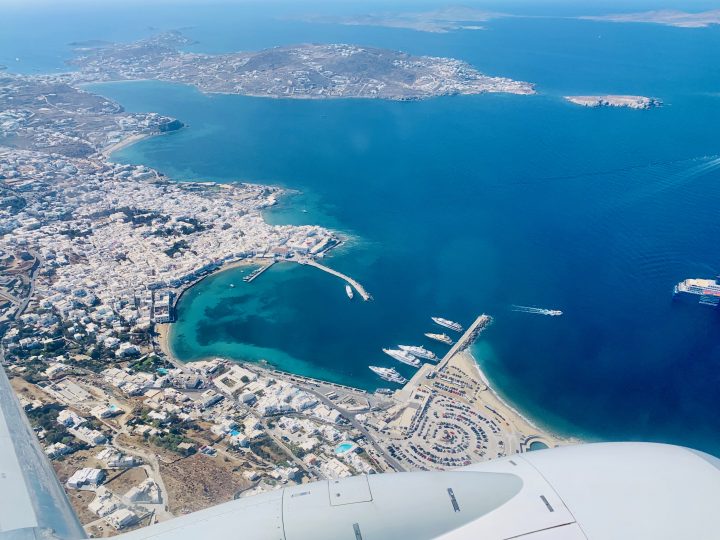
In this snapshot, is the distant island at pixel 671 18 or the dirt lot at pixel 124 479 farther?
the distant island at pixel 671 18

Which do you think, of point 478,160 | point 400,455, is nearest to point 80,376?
point 400,455

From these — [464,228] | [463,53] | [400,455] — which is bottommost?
[400,455]

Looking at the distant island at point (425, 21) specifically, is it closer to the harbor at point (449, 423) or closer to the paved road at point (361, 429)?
the harbor at point (449, 423)

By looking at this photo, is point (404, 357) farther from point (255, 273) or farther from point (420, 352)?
point (255, 273)

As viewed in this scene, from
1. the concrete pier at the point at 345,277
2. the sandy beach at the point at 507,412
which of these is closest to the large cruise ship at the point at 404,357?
the sandy beach at the point at 507,412

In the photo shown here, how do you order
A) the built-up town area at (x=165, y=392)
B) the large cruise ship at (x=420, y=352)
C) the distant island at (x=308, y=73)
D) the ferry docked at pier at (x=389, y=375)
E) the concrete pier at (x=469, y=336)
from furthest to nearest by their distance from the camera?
the distant island at (x=308, y=73) → the concrete pier at (x=469, y=336) → the large cruise ship at (x=420, y=352) → the ferry docked at pier at (x=389, y=375) → the built-up town area at (x=165, y=392)

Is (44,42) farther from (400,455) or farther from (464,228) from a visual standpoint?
(400,455)

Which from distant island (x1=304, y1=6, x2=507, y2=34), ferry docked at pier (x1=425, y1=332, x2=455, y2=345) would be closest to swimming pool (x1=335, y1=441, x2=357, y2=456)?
ferry docked at pier (x1=425, y1=332, x2=455, y2=345)

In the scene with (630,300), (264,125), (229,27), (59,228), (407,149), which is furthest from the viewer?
(229,27)
